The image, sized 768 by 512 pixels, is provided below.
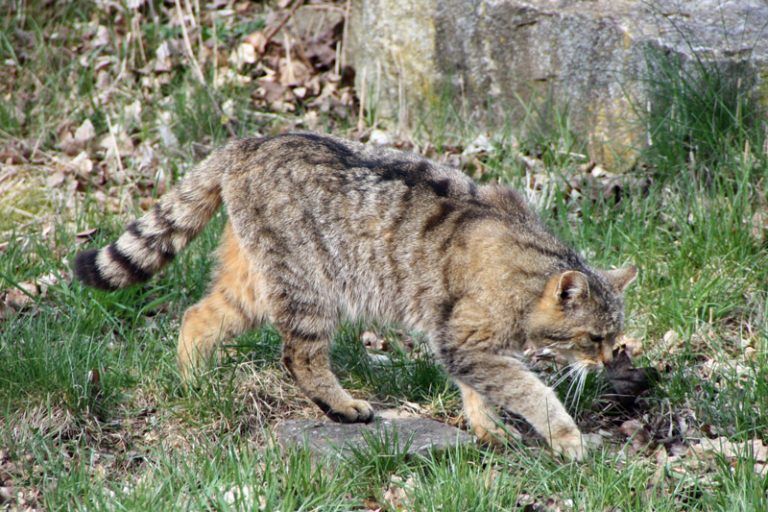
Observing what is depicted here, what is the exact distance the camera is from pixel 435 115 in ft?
23.6

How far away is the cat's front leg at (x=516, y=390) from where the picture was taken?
4254 mm

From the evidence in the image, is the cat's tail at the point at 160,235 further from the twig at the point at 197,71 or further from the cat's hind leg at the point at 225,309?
the twig at the point at 197,71

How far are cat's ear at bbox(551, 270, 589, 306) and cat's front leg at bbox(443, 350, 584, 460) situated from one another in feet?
Answer: 1.20

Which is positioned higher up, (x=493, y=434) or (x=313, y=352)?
(x=313, y=352)

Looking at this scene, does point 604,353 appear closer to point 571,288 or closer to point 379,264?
point 571,288

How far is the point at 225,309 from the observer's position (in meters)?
5.02

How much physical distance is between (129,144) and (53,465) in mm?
3669

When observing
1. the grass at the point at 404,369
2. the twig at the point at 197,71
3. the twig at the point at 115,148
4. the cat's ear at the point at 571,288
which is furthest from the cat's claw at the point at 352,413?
the twig at the point at 197,71

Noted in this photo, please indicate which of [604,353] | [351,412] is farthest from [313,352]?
[604,353]

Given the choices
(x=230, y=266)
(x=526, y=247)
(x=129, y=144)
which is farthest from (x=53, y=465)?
(x=129, y=144)

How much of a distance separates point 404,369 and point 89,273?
164 cm

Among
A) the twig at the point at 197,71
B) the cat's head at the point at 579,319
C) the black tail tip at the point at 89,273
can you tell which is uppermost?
A: the twig at the point at 197,71

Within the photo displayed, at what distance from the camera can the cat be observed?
14.9 ft

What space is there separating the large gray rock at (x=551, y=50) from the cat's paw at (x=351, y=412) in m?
2.71
